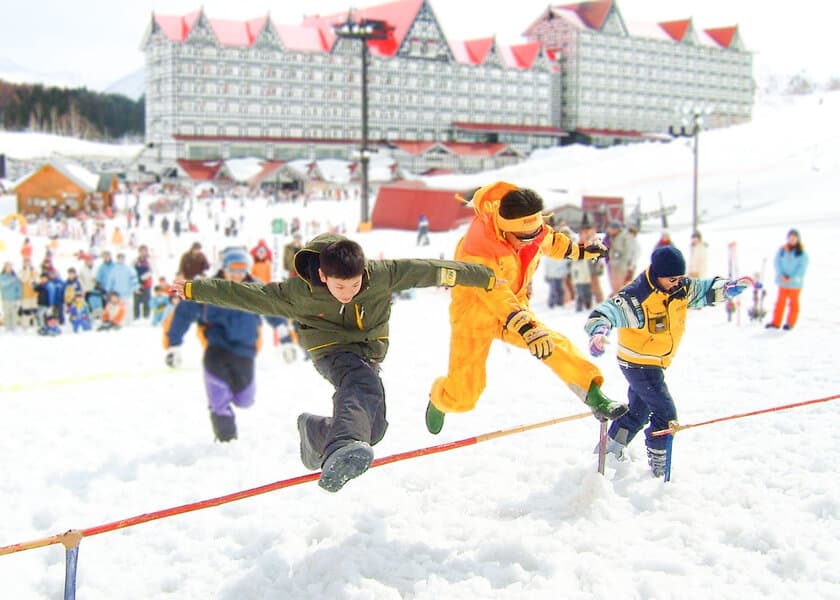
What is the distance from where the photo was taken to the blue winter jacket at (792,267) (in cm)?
998

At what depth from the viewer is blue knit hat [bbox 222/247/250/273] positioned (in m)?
6.33

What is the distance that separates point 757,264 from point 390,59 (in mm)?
56415

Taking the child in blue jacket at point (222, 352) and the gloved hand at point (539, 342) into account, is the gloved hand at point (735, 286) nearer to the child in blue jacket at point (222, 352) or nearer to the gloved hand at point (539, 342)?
the gloved hand at point (539, 342)

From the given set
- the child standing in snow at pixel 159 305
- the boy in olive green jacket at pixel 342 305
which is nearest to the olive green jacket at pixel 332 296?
the boy in olive green jacket at pixel 342 305

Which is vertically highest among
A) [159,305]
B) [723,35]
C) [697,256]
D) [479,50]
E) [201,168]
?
[723,35]

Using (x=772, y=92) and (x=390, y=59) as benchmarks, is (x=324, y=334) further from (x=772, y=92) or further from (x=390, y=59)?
(x=772, y=92)

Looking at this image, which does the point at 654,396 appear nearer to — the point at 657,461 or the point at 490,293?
the point at 657,461

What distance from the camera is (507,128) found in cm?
7225

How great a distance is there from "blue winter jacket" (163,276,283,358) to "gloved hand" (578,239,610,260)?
2446mm

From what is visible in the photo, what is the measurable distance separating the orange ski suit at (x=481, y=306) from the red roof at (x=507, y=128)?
2643 inches

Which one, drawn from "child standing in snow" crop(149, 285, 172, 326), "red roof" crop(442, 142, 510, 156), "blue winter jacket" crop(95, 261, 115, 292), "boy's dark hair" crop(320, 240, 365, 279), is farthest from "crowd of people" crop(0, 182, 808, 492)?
"red roof" crop(442, 142, 510, 156)

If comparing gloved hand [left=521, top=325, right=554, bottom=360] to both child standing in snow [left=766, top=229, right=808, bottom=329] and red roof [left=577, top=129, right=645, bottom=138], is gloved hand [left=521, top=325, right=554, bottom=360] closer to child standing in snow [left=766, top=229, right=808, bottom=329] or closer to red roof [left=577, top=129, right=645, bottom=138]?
child standing in snow [left=766, top=229, right=808, bottom=329]

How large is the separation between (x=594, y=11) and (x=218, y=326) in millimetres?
77567

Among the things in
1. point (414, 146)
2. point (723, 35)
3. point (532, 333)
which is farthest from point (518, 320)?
point (723, 35)
